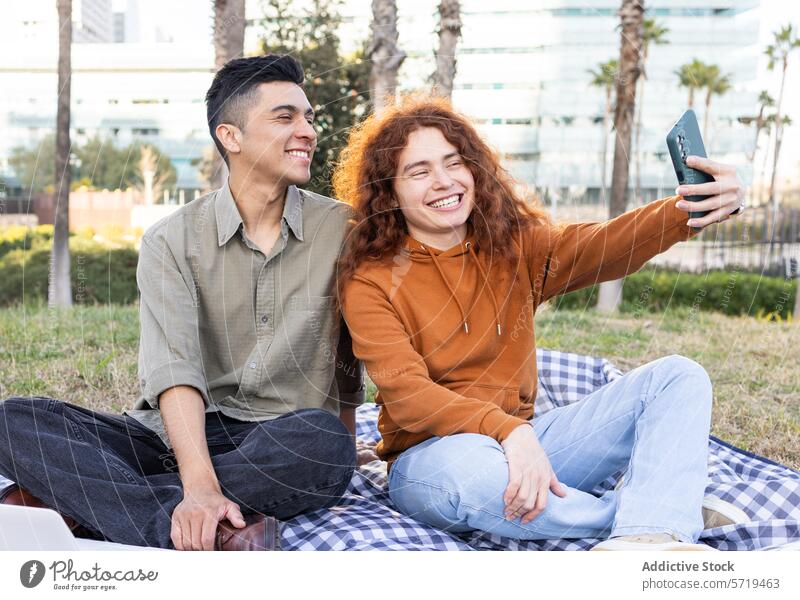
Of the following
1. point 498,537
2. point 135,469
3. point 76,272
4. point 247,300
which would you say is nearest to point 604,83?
point 247,300

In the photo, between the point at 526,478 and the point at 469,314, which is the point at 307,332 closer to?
the point at 469,314

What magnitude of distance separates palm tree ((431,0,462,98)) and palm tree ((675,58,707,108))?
2.60 feet

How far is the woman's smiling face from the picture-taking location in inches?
69.9

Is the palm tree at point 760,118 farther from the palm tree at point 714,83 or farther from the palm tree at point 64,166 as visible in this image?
the palm tree at point 64,166

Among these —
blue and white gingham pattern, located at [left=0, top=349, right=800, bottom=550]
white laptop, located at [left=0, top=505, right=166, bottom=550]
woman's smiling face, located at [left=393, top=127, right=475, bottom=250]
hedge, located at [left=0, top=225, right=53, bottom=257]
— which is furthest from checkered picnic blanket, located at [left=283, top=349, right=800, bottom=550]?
hedge, located at [left=0, top=225, right=53, bottom=257]

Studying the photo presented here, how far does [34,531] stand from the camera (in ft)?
4.88

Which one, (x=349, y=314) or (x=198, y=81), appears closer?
(x=349, y=314)

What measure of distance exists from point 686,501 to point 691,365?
278 millimetres

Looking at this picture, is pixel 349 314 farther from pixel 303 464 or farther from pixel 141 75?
pixel 141 75

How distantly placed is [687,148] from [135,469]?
138cm

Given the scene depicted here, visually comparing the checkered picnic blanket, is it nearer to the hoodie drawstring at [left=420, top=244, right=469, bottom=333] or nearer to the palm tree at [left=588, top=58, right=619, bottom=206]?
the hoodie drawstring at [left=420, top=244, right=469, bottom=333]

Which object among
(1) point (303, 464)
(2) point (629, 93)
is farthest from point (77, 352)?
(2) point (629, 93)

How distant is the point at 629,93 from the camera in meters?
2.52

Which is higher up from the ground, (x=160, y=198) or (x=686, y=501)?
(x=160, y=198)
